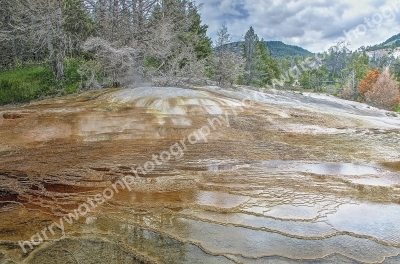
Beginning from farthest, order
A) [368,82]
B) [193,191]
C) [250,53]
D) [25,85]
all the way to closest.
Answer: [250,53], [368,82], [25,85], [193,191]

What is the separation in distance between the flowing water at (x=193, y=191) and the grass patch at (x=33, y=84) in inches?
244

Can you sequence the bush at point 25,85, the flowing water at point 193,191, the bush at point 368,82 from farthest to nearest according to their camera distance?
the bush at point 368,82, the bush at point 25,85, the flowing water at point 193,191

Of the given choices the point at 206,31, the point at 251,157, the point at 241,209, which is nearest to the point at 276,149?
the point at 251,157

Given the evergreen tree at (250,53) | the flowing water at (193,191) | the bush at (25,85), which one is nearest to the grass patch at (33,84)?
the bush at (25,85)

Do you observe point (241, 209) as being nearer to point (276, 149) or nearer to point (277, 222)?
point (277, 222)

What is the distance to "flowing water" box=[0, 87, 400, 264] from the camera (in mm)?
4160

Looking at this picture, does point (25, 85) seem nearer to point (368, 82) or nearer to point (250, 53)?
point (250, 53)

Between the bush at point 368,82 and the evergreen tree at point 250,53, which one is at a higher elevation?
the evergreen tree at point 250,53

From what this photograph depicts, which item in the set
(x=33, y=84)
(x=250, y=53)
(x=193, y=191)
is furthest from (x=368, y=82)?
(x=193, y=191)

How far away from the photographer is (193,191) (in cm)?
604

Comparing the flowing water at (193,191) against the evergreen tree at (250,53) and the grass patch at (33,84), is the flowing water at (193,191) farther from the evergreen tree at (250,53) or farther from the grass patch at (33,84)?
the evergreen tree at (250,53)

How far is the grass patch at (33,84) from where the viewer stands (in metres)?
17.2

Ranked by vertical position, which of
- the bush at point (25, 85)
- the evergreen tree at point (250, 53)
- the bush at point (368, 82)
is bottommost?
the bush at point (25, 85)

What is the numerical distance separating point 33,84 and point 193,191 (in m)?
15.9
